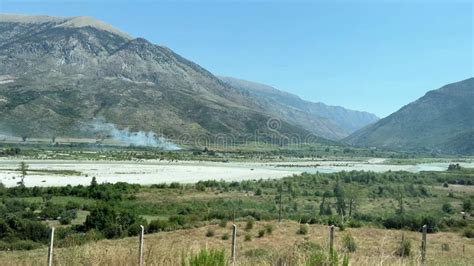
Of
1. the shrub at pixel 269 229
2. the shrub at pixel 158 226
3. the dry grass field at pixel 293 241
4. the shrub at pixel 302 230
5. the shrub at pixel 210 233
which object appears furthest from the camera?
the shrub at pixel 158 226

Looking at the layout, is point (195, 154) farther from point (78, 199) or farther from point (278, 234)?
point (278, 234)

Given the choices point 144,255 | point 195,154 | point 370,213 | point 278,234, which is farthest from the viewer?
point 195,154

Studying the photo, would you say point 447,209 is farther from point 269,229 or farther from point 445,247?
point 269,229

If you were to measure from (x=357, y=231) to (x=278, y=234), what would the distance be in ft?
14.9

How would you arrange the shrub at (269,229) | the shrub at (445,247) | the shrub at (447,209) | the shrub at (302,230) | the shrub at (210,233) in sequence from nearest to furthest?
the shrub at (445,247)
the shrub at (210,233)
the shrub at (269,229)
the shrub at (302,230)
the shrub at (447,209)

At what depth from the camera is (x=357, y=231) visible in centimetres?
2956

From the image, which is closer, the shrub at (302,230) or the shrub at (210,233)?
the shrub at (210,233)

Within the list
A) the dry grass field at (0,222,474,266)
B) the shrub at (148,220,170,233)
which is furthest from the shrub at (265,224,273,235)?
the shrub at (148,220,170,233)

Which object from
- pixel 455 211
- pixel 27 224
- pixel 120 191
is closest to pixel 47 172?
pixel 120 191

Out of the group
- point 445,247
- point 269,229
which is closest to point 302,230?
point 269,229

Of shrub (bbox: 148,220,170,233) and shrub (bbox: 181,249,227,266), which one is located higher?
shrub (bbox: 181,249,227,266)

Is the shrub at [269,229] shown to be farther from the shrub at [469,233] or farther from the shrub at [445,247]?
the shrub at [469,233]

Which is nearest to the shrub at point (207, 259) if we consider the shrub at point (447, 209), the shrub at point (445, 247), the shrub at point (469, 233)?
the shrub at point (445, 247)

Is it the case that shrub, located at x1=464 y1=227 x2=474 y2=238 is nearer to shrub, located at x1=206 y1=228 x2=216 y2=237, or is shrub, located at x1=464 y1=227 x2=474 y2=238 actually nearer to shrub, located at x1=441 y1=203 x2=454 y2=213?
shrub, located at x1=206 y1=228 x2=216 y2=237
